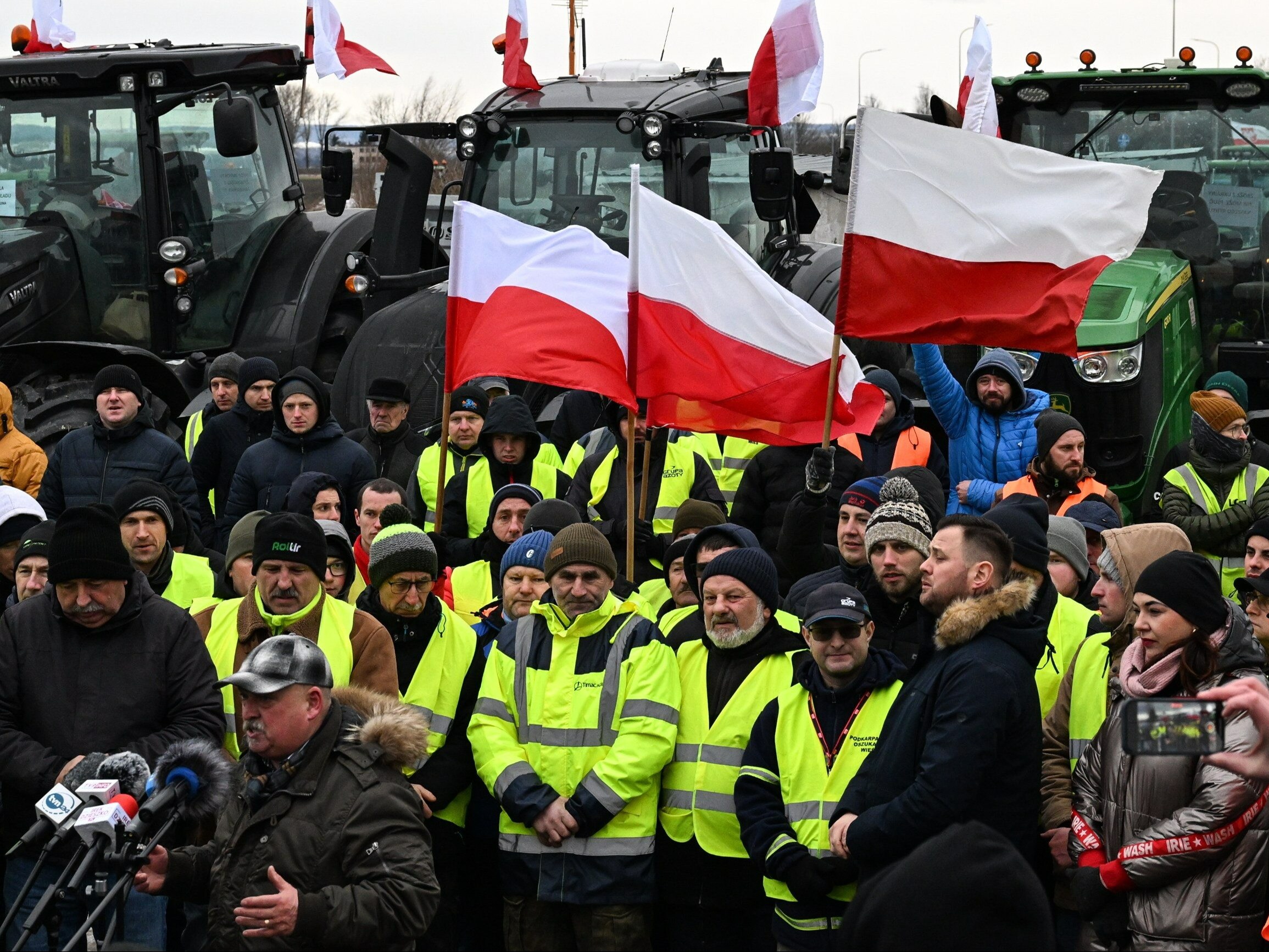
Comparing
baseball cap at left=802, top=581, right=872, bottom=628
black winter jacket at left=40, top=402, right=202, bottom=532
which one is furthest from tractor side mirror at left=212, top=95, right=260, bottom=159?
baseball cap at left=802, top=581, right=872, bottom=628

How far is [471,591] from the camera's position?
7.13m

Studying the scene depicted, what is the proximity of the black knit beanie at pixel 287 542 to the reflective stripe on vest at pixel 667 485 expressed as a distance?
235 centimetres

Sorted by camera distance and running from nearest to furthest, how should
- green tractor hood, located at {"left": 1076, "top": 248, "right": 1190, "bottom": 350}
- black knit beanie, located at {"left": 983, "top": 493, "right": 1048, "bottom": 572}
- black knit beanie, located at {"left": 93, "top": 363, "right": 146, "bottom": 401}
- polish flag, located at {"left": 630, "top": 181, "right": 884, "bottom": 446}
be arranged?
black knit beanie, located at {"left": 983, "top": 493, "right": 1048, "bottom": 572}
polish flag, located at {"left": 630, "top": 181, "right": 884, "bottom": 446}
black knit beanie, located at {"left": 93, "top": 363, "right": 146, "bottom": 401}
green tractor hood, located at {"left": 1076, "top": 248, "right": 1190, "bottom": 350}

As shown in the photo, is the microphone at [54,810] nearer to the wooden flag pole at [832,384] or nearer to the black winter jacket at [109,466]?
the wooden flag pole at [832,384]

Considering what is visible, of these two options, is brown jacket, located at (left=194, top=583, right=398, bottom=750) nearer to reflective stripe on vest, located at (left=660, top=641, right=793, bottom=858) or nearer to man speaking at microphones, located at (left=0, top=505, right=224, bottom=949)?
man speaking at microphones, located at (left=0, top=505, right=224, bottom=949)

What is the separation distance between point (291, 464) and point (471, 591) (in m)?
1.57

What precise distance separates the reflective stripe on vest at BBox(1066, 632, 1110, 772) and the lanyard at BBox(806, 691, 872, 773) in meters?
0.65

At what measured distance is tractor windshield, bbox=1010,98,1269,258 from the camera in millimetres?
10977

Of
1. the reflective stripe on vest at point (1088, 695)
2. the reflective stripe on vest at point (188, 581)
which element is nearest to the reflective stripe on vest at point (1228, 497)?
the reflective stripe on vest at point (1088, 695)

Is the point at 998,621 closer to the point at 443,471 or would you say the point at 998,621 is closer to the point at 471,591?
the point at 471,591

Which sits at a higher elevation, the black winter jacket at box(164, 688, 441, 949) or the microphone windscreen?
the microphone windscreen

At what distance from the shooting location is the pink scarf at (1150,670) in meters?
4.55

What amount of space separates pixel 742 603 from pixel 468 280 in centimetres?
255

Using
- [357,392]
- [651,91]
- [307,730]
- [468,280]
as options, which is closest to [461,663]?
[307,730]
